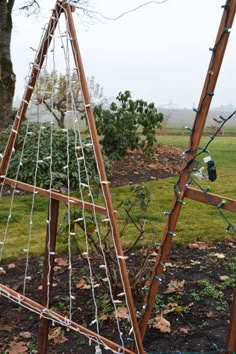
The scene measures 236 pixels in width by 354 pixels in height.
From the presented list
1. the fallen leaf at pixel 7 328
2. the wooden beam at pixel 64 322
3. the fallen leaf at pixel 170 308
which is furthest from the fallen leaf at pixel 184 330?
the fallen leaf at pixel 7 328

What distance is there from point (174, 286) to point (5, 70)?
7.32 m

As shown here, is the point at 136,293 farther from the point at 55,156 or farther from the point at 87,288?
the point at 55,156

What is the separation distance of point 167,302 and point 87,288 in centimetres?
65

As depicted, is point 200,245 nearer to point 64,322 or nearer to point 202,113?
point 64,322

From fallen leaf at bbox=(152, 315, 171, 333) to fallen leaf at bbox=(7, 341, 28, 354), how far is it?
0.84 metres

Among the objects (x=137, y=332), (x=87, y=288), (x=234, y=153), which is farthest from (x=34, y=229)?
(x=234, y=153)

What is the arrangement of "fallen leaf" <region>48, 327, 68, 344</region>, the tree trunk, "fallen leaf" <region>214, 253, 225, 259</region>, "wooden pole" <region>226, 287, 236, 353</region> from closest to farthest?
"wooden pole" <region>226, 287, 236, 353</region> < "fallen leaf" <region>48, 327, 68, 344</region> < "fallen leaf" <region>214, 253, 225, 259</region> < the tree trunk

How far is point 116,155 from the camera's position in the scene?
9570 millimetres

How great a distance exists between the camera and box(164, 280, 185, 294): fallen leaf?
11.4ft

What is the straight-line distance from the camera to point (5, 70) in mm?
9547

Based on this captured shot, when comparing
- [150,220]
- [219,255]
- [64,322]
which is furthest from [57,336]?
[150,220]

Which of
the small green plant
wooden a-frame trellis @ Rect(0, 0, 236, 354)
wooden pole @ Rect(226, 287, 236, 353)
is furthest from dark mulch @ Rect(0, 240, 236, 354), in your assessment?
the small green plant

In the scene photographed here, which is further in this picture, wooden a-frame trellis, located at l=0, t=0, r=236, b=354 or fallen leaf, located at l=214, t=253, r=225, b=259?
fallen leaf, located at l=214, t=253, r=225, b=259

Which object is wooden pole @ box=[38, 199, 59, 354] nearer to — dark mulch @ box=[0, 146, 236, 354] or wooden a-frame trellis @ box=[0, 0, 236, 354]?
wooden a-frame trellis @ box=[0, 0, 236, 354]
